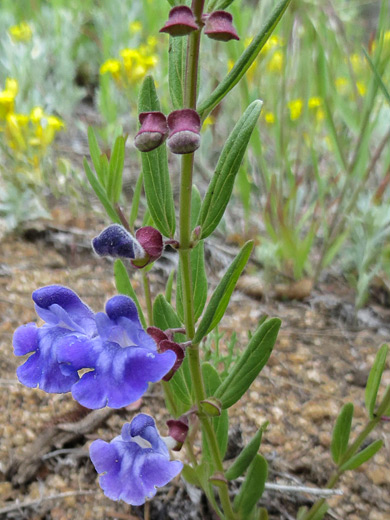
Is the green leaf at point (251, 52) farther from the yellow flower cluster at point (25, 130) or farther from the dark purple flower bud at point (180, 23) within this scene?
the yellow flower cluster at point (25, 130)

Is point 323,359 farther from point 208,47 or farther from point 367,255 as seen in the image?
point 208,47

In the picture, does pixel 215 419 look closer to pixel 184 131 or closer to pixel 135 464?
pixel 135 464

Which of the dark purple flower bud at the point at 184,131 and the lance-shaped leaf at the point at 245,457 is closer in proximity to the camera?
the dark purple flower bud at the point at 184,131

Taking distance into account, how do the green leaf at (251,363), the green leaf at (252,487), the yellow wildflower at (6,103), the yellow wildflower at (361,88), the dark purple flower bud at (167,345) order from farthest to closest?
1. the yellow wildflower at (361,88)
2. the yellow wildflower at (6,103)
3. the green leaf at (252,487)
4. the green leaf at (251,363)
5. the dark purple flower bud at (167,345)

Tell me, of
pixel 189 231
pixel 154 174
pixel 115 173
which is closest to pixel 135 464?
pixel 189 231

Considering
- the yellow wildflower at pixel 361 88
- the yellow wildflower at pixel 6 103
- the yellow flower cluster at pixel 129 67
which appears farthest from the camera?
the yellow wildflower at pixel 361 88

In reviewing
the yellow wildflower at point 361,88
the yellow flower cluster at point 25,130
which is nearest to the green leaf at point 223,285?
the yellow flower cluster at point 25,130

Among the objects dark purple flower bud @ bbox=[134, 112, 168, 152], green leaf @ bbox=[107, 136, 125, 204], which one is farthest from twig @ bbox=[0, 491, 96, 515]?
dark purple flower bud @ bbox=[134, 112, 168, 152]

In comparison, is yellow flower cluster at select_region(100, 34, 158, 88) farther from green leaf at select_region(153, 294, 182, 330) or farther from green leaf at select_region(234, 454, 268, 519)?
green leaf at select_region(234, 454, 268, 519)
